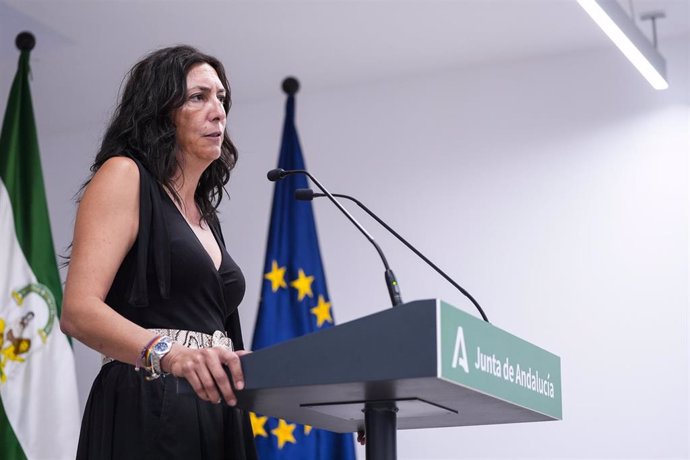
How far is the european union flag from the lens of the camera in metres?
4.18

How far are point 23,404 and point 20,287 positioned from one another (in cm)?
47

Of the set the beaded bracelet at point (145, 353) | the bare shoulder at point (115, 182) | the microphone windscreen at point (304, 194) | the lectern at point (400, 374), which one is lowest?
the lectern at point (400, 374)

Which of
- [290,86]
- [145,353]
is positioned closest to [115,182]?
[145,353]

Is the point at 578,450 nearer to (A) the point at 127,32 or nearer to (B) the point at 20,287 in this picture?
(B) the point at 20,287

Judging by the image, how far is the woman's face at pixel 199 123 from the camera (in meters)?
1.83

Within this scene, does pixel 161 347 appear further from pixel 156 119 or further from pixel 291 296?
pixel 291 296

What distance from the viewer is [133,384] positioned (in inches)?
63.0

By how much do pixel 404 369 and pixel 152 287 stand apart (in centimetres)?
65

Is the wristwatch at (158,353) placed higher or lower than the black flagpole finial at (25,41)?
lower

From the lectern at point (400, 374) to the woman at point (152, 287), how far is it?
0.19m

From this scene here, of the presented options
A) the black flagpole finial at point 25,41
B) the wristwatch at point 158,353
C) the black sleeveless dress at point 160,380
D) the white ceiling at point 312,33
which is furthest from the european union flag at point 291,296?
the wristwatch at point 158,353

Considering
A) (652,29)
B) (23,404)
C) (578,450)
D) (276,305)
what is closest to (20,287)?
(23,404)

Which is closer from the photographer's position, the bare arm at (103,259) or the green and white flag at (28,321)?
the bare arm at (103,259)

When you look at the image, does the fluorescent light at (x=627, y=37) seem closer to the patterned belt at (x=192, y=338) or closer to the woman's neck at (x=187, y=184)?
the woman's neck at (x=187, y=184)
